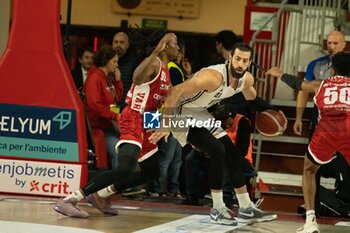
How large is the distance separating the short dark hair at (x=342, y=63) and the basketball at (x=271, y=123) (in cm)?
173

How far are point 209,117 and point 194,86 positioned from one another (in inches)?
26.2

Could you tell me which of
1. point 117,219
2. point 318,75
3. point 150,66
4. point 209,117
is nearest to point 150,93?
point 150,66

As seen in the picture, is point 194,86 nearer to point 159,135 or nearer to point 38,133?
point 159,135

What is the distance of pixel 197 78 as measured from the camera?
8.27 meters

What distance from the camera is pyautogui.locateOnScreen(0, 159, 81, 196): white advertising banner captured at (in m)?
9.70

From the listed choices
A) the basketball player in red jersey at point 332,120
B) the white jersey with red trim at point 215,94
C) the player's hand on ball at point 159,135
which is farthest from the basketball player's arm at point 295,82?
the player's hand on ball at point 159,135

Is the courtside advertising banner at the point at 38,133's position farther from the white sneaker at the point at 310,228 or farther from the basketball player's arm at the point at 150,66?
the white sneaker at the point at 310,228

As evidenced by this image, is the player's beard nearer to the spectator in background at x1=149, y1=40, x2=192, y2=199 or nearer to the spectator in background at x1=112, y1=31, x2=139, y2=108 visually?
the spectator in background at x1=149, y1=40, x2=192, y2=199

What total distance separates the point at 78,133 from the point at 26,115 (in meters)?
0.60

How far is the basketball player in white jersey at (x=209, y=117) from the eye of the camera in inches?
328

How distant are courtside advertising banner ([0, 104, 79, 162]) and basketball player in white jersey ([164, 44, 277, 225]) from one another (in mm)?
1589

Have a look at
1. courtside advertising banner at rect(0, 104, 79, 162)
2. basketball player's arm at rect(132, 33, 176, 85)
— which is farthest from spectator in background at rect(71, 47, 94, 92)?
basketball player's arm at rect(132, 33, 176, 85)

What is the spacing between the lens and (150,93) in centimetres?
845

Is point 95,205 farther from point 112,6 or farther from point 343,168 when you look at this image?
point 112,6
